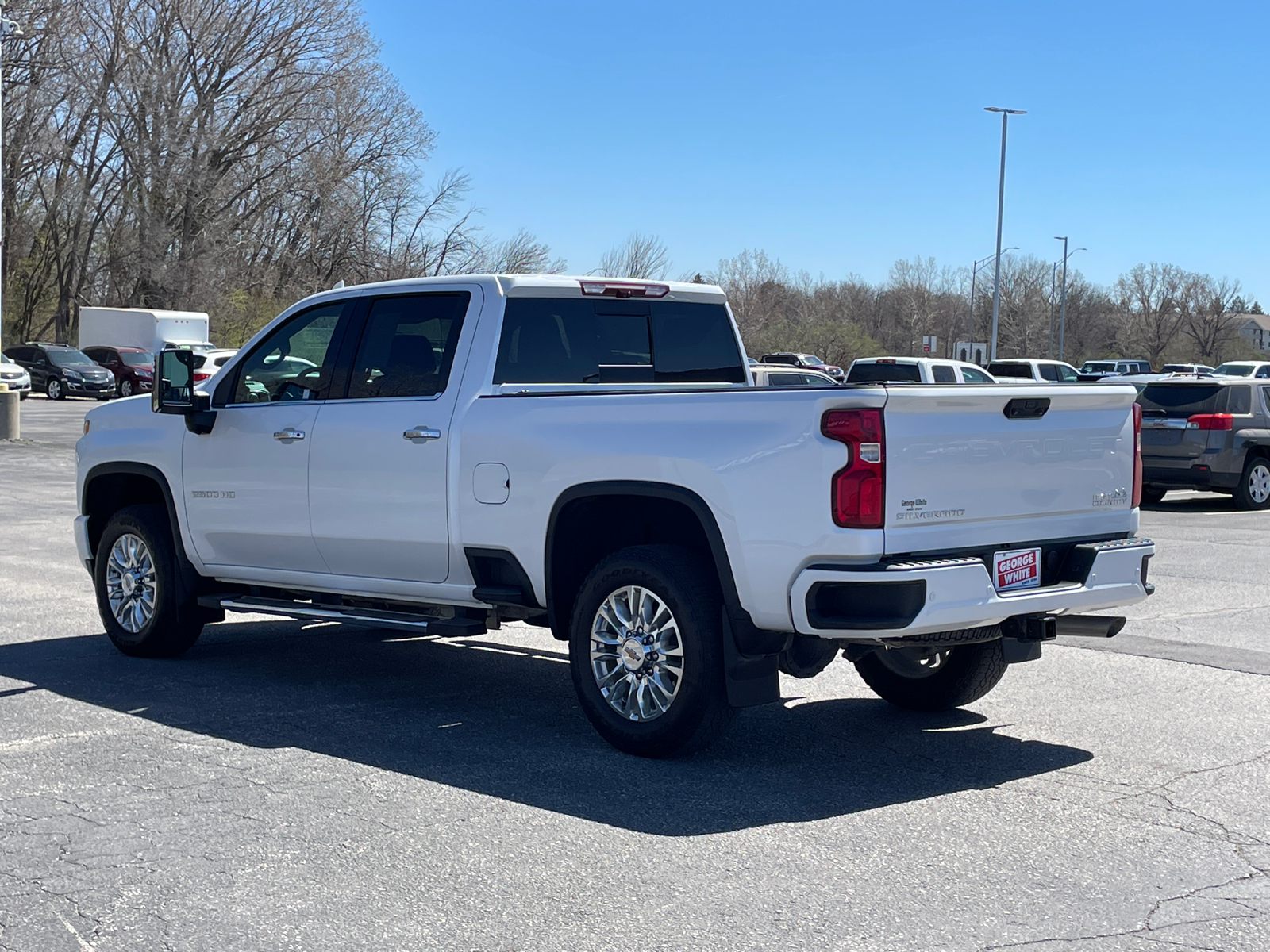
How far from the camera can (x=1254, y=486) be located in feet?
63.7

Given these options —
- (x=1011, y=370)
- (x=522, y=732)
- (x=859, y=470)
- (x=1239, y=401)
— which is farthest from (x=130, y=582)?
(x=1011, y=370)

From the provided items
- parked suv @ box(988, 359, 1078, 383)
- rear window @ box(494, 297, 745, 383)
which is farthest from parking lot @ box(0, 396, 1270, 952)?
parked suv @ box(988, 359, 1078, 383)

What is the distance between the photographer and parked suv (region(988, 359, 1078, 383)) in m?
32.4

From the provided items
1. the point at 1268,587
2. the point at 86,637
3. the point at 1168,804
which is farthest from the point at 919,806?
the point at 1268,587

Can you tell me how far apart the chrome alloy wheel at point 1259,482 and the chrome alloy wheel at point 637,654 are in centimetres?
1550

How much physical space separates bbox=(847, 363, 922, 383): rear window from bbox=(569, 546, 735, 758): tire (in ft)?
61.5

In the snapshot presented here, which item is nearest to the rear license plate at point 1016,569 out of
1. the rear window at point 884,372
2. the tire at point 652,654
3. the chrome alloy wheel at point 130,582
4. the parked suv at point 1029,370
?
the tire at point 652,654

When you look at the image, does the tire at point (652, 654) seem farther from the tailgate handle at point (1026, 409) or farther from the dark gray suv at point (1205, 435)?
the dark gray suv at point (1205, 435)

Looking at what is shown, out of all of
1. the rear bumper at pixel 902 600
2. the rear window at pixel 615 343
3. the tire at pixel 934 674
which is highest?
the rear window at pixel 615 343

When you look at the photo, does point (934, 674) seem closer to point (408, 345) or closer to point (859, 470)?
point (859, 470)

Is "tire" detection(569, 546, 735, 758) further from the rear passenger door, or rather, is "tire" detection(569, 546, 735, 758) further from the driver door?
the driver door


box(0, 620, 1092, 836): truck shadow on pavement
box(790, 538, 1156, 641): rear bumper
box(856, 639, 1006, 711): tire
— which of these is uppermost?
box(790, 538, 1156, 641): rear bumper

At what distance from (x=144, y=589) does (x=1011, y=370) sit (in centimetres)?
2754

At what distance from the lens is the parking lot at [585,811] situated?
4.22m
